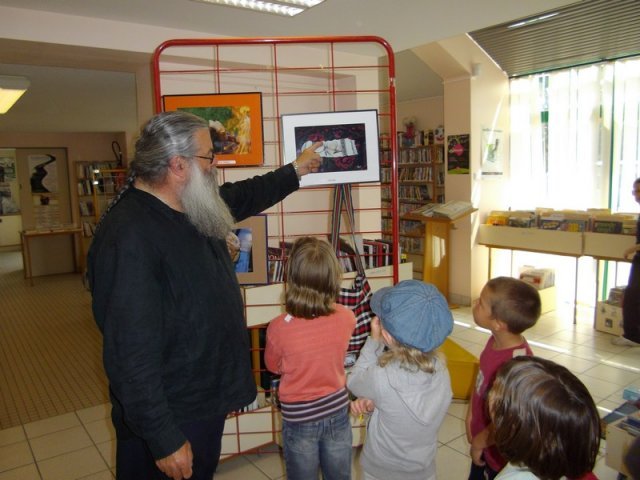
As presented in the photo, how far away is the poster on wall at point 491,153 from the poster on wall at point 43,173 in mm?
7592

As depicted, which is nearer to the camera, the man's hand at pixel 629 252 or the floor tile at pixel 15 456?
the floor tile at pixel 15 456

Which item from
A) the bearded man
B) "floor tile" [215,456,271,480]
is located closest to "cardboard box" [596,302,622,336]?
"floor tile" [215,456,271,480]

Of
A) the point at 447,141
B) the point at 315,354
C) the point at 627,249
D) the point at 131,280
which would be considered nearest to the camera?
the point at 131,280

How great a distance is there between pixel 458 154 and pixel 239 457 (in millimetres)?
4297

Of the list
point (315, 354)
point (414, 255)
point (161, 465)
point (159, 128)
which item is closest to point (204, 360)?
point (161, 465)

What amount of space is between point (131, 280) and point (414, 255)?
262 inches

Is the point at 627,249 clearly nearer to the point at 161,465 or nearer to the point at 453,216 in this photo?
the point at 453,216

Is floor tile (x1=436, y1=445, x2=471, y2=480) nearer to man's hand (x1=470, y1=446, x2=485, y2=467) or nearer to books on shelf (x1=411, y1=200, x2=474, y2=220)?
man's hand (x1=470, y1=446, x2=485, y2=467)

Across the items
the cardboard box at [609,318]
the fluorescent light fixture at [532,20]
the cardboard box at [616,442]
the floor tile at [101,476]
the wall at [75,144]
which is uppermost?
the fluorescent light fixture at [532,20]

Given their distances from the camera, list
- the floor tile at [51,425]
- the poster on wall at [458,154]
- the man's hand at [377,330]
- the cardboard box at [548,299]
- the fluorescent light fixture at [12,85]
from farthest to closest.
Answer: the poster on wall at [458,154] → the cardboard box at [548,299] → the fluorescent light fixture at [12,85] → the floor tile at [51,425] → the man's hand at [377,330]

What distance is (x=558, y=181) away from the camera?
5.83m

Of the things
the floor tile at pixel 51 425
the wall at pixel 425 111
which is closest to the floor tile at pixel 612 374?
the floor tile at pixel 51 425

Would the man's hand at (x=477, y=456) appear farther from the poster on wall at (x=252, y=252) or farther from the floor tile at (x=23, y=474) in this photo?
the floor tile at (x=23, y=474)

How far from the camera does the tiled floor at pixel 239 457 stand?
2.68 m
